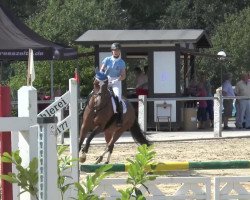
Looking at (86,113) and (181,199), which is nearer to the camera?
(181,199)

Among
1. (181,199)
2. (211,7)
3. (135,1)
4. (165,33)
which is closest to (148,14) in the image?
(135,1)

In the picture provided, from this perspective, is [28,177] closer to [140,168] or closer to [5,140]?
[140,168]

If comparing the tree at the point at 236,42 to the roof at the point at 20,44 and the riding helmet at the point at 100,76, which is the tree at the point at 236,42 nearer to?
the roof at the point at 20,44

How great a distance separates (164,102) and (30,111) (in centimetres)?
2064

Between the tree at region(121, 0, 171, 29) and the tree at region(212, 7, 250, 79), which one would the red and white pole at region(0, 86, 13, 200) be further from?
the tree at region(121, 0, 171, 29)

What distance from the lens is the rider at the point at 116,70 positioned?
15977mm

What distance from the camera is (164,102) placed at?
85.4ft

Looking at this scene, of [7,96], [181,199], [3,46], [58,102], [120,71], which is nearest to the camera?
[7,96]

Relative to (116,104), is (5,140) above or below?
below

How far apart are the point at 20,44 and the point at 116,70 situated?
408 cm

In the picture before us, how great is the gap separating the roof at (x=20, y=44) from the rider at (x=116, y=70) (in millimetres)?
3677

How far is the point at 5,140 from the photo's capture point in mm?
5852

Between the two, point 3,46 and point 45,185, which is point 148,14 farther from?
point 45,185

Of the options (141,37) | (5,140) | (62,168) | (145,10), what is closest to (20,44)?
(141,37)
